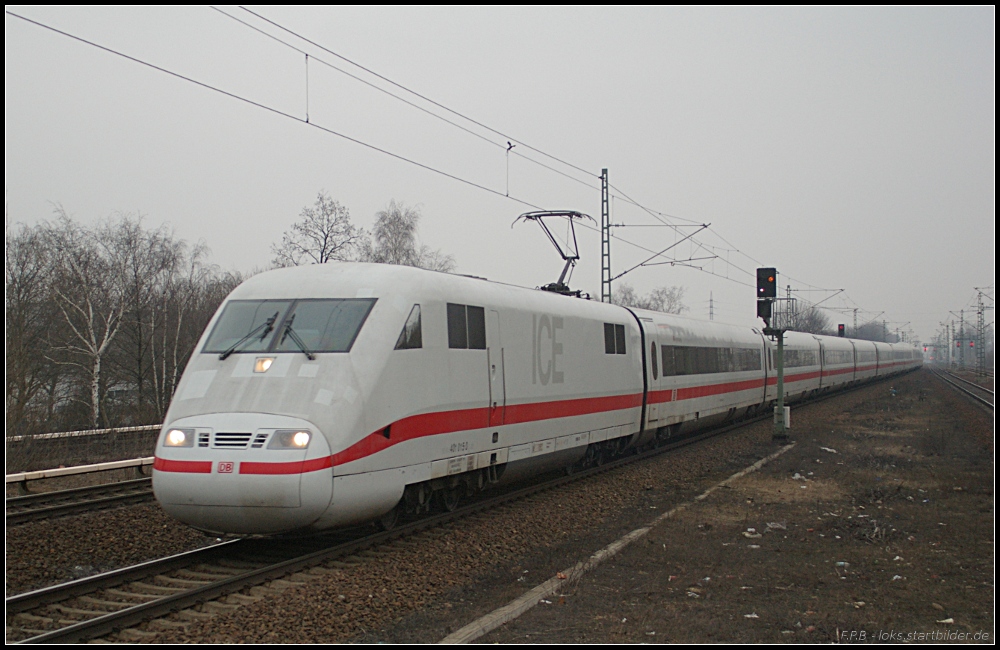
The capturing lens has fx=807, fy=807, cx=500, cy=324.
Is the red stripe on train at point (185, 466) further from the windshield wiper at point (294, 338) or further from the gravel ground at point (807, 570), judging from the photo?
the gravel ground at point (807, 570)

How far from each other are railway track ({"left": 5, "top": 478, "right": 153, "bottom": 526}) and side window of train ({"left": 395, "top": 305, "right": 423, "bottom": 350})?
5657 millimetres

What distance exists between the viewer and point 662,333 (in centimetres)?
1888

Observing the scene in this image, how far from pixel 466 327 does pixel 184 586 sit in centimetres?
470

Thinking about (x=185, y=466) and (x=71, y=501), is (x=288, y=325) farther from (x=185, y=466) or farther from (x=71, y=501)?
(x=71, y=501)

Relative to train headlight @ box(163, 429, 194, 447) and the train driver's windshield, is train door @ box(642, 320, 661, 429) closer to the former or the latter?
the train driver's windshield

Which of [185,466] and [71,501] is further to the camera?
[71,501]

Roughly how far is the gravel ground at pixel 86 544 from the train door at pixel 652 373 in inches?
409

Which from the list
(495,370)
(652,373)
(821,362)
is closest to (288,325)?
(495,370)

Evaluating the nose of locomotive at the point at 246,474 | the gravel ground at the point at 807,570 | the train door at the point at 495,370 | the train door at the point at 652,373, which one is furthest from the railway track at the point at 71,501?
the train door at the point at 652,373

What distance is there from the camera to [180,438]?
8117 millimetres

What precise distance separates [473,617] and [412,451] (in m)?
2.78

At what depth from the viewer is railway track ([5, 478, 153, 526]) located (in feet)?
35.7

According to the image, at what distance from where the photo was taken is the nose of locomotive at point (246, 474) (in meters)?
7.71

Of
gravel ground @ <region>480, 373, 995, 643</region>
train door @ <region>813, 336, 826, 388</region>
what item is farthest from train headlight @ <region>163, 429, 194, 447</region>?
train door @ <region>813, 336, 826, 388</region>
